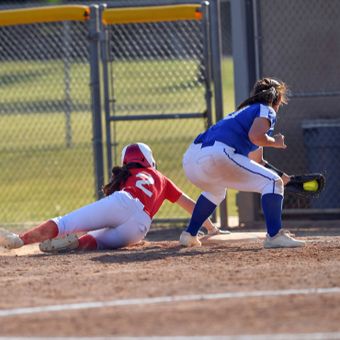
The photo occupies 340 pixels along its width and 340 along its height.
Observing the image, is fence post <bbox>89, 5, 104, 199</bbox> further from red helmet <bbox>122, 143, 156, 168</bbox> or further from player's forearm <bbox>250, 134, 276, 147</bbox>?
player's forearm <bbox>250, 134, 276, 147</bbox>

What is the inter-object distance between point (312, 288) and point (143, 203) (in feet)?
8.95

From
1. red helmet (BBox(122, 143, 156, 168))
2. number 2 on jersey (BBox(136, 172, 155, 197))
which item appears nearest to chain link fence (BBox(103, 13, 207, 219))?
red helmet (BBox(122, 143, 156, 168))

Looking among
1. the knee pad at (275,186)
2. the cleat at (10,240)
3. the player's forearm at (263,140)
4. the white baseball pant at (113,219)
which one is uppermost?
the player's forearm at (263,140)

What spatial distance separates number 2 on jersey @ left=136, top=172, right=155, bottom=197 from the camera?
29.6 ft

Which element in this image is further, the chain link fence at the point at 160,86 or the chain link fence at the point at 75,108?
the chain link fence at the point at 75,108

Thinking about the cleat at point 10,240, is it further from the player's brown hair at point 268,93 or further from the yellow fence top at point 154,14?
the yellow fence top at point 154,14

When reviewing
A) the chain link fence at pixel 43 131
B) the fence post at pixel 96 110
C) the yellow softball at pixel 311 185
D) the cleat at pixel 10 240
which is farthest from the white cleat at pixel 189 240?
the chain link fence at pixel 43 131

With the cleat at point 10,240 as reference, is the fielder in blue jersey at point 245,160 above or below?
above

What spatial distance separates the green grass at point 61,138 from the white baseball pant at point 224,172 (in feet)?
9.71

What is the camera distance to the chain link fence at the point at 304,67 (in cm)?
1155

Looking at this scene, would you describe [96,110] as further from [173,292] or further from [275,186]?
[173,292]

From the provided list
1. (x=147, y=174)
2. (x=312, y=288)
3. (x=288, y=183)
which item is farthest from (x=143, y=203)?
(x=312, y=288)

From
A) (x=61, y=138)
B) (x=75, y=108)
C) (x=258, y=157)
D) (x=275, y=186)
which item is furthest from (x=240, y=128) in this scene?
(x=61, y=138)

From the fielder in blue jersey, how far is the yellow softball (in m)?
0.32
